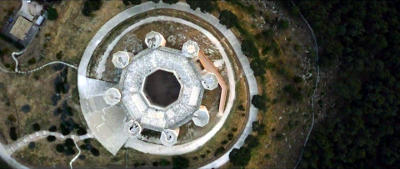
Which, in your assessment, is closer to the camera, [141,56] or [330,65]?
[141,56]

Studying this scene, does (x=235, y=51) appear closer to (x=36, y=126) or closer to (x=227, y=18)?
(x=227, y=18)

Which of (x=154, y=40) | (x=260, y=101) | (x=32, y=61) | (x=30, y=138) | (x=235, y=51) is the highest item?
(x=235, y=51)

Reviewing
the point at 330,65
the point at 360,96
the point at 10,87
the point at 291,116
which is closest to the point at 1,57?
the point at 10,87

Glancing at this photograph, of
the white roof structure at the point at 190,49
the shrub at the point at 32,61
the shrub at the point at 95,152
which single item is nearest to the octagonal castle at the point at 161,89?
the white roof structure at the point at 190,49

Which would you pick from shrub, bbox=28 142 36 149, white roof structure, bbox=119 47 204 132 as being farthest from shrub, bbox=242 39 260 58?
shrub, bbox=28 142 36 149

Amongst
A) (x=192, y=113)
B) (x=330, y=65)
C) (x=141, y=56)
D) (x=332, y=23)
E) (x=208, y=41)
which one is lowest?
(x=192, y=113)

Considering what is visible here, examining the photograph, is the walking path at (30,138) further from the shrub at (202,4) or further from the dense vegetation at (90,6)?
the shrub at (202,4)

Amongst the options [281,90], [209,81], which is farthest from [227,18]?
[281,90]

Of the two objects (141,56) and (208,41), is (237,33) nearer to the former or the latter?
(208,41)
